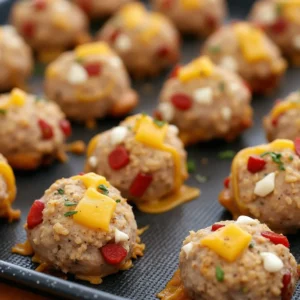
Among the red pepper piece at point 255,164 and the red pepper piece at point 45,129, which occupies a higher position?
the red pepper piece at point 255,164

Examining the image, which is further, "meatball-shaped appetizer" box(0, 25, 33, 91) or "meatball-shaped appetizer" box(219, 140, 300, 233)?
"meatball-shaped appetizer" box(0, 25, 33, 91)

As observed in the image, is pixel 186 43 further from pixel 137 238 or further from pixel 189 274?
pixel 189 274

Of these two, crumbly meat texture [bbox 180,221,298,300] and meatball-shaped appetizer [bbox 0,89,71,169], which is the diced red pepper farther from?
crumbly meat texture [bbox 180,221,298,300]

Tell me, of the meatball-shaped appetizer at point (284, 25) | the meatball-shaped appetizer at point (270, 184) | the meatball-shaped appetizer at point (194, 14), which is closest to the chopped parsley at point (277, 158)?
the meatball-shaped appetizer at point (270, 184)

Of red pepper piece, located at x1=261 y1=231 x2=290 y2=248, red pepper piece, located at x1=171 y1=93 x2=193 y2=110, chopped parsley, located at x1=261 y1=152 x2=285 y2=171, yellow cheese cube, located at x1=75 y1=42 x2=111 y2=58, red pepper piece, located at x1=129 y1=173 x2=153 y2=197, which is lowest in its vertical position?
red pepper piece, located at x1=129 y1=173 x2=153 y2=197

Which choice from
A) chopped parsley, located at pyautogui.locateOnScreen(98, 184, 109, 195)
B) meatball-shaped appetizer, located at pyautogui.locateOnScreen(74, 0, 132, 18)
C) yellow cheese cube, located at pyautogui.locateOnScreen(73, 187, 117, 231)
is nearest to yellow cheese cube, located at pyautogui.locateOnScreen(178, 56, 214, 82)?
chopped parsley, located at pyautogui.locateOnScreen(98, 184, 109, 195)

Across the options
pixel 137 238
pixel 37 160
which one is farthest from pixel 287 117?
pixel 37 160

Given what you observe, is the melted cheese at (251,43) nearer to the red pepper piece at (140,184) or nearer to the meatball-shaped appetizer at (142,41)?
the meatball-shaped appetizer at (142,41)

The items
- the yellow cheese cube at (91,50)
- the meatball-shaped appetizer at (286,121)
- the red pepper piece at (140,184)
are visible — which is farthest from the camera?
the yellow cheese cube at (91,50)
